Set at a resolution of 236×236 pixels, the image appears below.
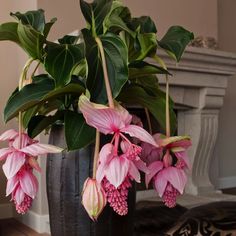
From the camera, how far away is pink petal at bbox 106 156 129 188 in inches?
18.5

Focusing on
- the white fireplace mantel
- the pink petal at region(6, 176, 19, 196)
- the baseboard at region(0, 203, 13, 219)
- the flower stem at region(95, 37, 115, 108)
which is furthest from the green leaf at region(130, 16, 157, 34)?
the baseboard at region(0, 203, 13, 219)

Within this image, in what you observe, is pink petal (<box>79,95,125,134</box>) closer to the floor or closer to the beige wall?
the floor

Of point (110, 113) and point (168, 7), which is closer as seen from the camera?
point (110, 113)

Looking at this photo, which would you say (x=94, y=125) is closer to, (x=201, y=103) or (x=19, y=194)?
(x=19, y=194)

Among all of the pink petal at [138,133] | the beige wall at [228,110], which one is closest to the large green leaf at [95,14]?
the pink petal at [138,133]

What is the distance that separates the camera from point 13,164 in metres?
0.52

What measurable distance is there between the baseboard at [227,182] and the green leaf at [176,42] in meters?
3.03

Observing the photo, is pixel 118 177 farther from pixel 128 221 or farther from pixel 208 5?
pixel 208 5

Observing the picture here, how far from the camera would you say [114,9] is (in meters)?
0.63

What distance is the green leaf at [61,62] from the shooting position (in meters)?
0.57

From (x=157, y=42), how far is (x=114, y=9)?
10 centimetres

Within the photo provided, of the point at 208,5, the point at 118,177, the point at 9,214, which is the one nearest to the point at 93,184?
the point at 118,177

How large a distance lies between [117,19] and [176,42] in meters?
0.11

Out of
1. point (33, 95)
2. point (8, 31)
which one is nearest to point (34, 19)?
point (8, 31)
